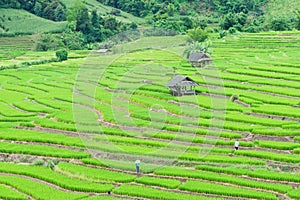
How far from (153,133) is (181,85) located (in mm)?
8056

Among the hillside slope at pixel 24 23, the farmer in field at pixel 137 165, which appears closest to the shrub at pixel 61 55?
the hillside slope at pixel 24 23

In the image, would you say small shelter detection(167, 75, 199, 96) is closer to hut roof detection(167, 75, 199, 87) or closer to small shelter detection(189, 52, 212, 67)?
hut roof detection(167, 75, 199, 87)

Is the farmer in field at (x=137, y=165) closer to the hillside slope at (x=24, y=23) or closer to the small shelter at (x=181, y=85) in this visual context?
the small shelter at (x=181, y=85)

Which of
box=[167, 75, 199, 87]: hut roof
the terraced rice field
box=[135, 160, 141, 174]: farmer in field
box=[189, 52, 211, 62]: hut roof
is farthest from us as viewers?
box=[189, 52, 211, 62]: hut roof

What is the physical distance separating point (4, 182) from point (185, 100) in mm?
16905

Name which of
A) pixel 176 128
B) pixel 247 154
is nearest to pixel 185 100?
pixel 176 128

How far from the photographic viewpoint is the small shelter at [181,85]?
126 ft

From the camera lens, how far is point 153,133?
31312mm

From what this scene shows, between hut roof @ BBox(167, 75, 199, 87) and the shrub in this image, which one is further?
the shrub

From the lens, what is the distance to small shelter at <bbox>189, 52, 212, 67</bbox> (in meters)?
52.2

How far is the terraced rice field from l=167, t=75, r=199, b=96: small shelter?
66 cm

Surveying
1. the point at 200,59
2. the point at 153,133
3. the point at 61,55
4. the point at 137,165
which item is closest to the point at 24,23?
the point at 61,55

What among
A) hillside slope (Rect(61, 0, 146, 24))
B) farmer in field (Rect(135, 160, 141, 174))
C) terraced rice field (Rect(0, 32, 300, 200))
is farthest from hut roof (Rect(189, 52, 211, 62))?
hillside slope (Rect(61, 0, 146, 24))

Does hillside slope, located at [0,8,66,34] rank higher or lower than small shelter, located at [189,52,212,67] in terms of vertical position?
higher
